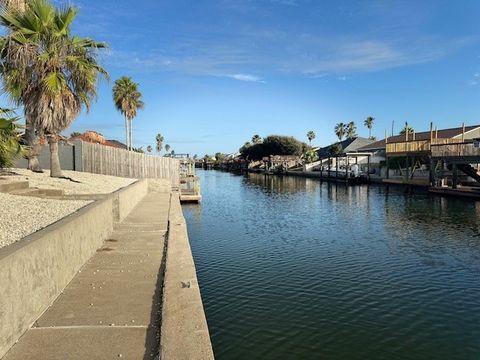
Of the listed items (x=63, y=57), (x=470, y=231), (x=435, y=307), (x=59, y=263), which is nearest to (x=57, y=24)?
(x=63, y=57)

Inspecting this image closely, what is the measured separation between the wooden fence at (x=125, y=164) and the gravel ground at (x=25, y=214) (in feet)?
66.2

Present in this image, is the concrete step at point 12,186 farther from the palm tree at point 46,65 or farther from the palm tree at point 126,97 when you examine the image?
the palm tree at point 126,97

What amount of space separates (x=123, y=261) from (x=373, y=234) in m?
13.5

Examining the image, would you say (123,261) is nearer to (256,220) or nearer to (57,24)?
(57,24)

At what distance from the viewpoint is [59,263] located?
7184 mm

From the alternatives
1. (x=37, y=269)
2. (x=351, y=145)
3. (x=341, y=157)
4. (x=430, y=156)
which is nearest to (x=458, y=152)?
(x=430, y=156)

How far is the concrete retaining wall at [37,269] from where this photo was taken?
4.98 meters

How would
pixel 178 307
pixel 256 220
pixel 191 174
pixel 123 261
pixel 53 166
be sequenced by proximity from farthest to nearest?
pixel 191 174 < pixel 256 220 < pixel 53 166 < pixel 123 261 < pixel 178 307

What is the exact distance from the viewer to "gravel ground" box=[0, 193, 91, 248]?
7.54 meters

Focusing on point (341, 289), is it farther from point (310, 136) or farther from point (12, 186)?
point (310, 136)

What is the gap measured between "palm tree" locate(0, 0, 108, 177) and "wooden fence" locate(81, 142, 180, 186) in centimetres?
1053

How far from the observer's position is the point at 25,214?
963 cm

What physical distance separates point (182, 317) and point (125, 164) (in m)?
29.6

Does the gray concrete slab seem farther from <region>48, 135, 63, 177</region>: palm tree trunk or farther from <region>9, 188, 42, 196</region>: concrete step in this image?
<region>48, 135, 63, 177</region>: palm tree trunk
